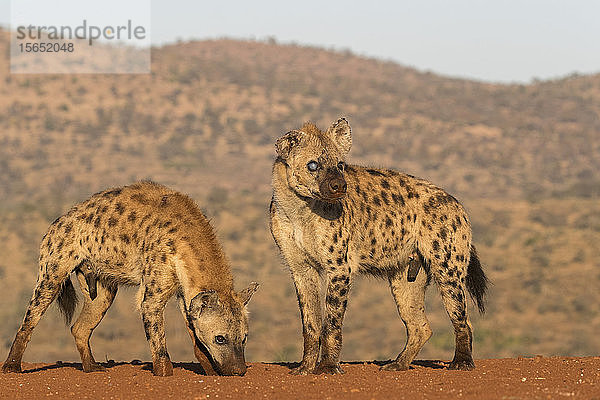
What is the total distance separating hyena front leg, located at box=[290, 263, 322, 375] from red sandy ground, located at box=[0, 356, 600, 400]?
51 cm

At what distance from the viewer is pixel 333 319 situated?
11.0 metres

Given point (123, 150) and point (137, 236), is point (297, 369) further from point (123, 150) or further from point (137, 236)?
point (123, 150)

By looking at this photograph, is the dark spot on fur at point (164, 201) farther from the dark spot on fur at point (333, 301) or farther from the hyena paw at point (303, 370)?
the hyena paw at point (303, 370)

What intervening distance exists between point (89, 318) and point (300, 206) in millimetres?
3303

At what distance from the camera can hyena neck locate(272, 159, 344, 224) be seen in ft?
36.6

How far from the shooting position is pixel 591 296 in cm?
2997

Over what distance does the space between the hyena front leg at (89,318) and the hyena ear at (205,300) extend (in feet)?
7.20

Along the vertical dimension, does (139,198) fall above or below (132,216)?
above

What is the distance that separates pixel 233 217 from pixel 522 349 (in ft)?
58.0

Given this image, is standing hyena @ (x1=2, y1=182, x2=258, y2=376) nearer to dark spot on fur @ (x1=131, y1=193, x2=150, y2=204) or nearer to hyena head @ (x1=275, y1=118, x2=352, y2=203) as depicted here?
dark spot on fur @ (x1=131, y1=193, x2=150, y2=204)

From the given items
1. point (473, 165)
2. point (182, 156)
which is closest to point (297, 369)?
point (182, 156)

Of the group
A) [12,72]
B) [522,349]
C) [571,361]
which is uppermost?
[12,72]

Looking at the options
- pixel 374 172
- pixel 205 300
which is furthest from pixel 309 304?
pixel 374 172

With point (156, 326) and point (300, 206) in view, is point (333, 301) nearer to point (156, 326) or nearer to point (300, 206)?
point (300, 206)
